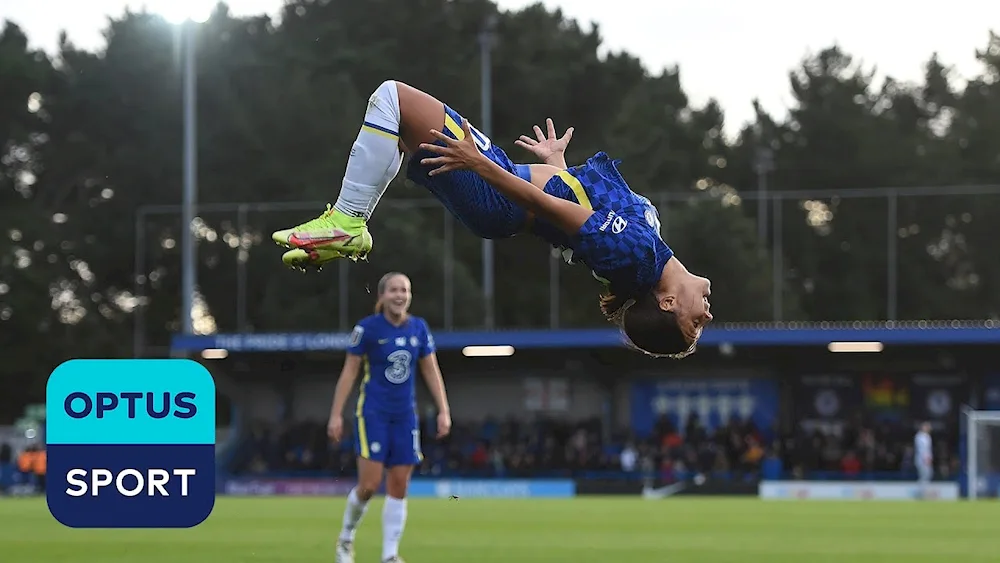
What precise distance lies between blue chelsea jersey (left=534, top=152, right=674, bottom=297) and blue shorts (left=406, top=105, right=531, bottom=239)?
0.61 ft

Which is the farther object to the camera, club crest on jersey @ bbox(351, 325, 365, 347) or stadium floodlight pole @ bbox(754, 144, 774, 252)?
stadium floodlight pole @ bbox(754, 144, 774, 252)

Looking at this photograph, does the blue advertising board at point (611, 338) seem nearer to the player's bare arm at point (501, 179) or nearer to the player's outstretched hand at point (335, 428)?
the player's outstretched hand at point (335, 428)

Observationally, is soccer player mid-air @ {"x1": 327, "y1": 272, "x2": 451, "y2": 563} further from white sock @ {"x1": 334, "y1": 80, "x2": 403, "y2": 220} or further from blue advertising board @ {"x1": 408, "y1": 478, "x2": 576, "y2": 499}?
blue advertising board @ {"x1": 408, "y1": 478, "x2": 576, "y2": 499}

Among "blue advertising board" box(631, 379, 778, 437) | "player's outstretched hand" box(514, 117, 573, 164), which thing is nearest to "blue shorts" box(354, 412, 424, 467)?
"player's outstretched hand" box(514, 117, 573, 164)

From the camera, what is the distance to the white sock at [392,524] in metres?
13.0

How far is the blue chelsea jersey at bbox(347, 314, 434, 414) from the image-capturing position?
13883 millimetres

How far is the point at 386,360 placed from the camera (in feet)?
45.8

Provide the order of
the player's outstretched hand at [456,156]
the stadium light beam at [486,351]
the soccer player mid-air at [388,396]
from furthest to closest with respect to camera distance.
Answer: the stadium light beam at [486,351], the soccer player mid-air at [388,396], the player's outstretched hand at [456,156]

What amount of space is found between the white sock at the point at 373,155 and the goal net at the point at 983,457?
29.4 m

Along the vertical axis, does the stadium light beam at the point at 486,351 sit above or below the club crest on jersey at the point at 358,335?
below

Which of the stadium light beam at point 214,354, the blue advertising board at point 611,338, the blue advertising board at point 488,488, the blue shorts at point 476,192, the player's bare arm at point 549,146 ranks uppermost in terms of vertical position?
the player's bare arm at point 549,146

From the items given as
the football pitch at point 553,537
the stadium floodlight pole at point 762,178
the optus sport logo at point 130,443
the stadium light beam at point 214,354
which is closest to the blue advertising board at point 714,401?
the stadium light beam at point 214,354

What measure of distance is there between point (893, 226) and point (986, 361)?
17.2 m

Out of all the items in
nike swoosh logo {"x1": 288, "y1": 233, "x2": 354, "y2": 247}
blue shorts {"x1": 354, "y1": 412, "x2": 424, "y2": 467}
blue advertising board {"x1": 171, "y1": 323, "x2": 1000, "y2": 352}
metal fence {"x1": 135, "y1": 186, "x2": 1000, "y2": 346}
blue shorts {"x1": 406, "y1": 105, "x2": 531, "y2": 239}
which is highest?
metal fence {"x1": 135, "y1": 186, "x2": 1000, "y2": 346}
